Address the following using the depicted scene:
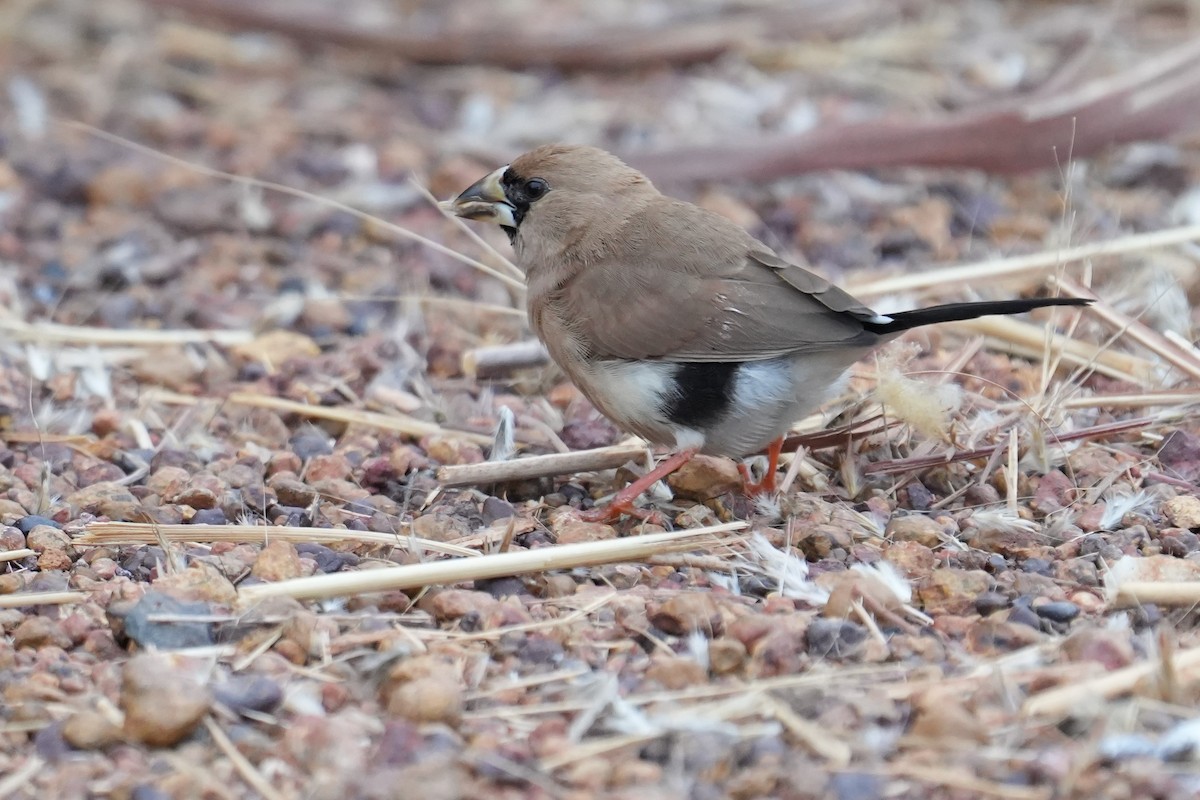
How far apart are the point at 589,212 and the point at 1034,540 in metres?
1.44

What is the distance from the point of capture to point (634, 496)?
365cm

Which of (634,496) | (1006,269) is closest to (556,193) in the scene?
(634,496)

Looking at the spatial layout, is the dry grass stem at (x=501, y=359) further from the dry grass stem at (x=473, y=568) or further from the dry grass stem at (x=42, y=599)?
the dry grass stem at (x=42, y=599)

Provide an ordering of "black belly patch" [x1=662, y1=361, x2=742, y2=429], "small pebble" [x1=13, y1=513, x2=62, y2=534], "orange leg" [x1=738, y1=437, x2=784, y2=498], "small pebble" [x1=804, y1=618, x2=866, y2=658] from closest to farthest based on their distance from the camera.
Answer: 1. "small pebble" [x1=804, y1=618, x2=866, y2=658]
2. "small pebble" [x1=13, y1=513, x2=62, y2=534]
3. "black belly patch" [x1=662, y1=361, x2=742, y2=429]
4. "orange leg" [x1=738, y1=437, x2=784, y2=498]

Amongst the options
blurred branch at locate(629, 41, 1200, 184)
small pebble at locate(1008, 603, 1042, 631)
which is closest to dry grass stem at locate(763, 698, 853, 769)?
small pebble at locate(1008, 603, 1042, 631)

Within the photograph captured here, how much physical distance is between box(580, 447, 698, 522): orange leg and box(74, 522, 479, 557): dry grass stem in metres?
0.40

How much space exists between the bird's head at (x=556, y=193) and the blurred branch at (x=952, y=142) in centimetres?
200

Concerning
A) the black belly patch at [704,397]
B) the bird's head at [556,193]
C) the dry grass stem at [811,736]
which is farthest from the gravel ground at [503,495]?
the black belly patch at [704,397]

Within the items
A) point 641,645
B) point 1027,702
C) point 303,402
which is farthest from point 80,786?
point 303,402

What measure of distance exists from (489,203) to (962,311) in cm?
143

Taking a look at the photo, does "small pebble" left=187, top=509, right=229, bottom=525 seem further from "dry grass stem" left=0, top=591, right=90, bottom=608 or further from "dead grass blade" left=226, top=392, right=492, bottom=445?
"dead grass blade" left=226, top=392, right=492, bottom=445

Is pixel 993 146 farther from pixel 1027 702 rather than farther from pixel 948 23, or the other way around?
pixel 1027 702

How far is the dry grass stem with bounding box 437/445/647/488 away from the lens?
3721 millimetres

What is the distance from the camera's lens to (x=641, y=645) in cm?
295
